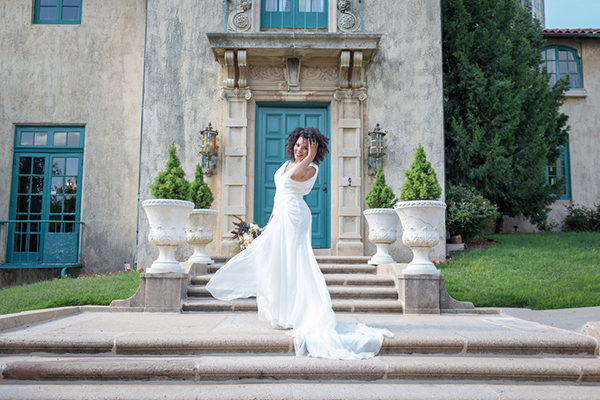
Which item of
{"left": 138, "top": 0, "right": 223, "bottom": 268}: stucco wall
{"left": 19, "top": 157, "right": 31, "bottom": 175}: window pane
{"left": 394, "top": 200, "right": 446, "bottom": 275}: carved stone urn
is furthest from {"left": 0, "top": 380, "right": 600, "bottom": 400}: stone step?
{"left": 19, "top": 157, "right": 31, "bottom": 175}: window pane

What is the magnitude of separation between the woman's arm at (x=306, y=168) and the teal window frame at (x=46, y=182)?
704 centimetres

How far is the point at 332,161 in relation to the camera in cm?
869

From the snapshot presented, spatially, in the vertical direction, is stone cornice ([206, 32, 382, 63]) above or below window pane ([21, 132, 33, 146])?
above

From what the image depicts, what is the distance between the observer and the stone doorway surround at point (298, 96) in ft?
27.1

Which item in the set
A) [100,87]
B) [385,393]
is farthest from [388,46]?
[385,393]

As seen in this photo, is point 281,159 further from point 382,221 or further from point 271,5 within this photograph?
point 271,5

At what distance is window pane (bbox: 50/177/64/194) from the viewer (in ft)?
31.3

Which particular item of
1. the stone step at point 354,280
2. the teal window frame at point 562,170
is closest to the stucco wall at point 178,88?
the stone step at point 354,280

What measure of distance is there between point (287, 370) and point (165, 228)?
299 cm

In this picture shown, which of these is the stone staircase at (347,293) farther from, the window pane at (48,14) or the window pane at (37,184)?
the window pane at (48,14)

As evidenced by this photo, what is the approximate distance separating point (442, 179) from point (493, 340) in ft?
→ 17.0

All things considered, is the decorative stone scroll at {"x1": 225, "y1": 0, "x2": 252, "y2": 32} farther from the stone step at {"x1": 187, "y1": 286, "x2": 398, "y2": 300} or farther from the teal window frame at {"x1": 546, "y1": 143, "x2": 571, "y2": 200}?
the teal window frame at {"x1": 546, "y1": 143, "x2": 571, "y2": 200}

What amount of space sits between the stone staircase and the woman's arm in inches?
79.1

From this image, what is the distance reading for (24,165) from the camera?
9.59 m
